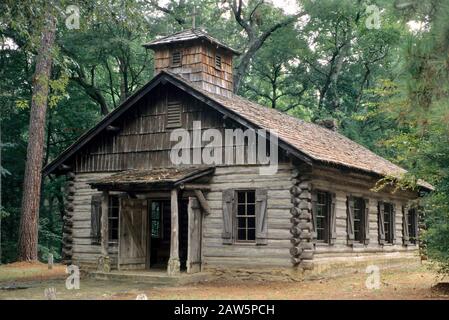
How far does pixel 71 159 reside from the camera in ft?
68.9

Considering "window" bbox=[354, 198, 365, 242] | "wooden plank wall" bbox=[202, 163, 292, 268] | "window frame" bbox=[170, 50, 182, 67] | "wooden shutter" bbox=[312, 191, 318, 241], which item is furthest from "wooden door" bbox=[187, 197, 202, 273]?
"window" bbox=[354, 198, 365, 242]

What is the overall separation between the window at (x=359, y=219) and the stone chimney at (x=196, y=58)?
6.29m

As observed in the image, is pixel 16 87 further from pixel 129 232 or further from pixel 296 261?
pixel 296 261

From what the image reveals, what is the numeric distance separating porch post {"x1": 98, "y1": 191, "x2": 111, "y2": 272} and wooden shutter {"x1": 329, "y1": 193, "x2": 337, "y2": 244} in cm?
Answer: 710

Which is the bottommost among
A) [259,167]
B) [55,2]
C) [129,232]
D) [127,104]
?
[129,232]

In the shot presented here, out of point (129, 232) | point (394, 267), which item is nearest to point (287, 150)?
point (129, 232)

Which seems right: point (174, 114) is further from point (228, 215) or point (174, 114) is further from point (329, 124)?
point (329, 124)

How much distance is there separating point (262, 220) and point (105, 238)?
5078 millimetres

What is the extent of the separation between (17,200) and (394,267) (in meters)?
20.2

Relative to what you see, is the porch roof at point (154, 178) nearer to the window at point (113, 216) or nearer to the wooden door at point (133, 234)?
the wooden door at point (133, 234)

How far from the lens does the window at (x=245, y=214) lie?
57.7 ft

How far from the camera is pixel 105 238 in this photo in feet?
59.5

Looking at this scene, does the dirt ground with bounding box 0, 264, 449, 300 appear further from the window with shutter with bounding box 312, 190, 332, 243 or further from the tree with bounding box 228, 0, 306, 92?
the tree with bounding box 228, 0, 306, 92

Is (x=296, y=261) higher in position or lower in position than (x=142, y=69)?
lower
